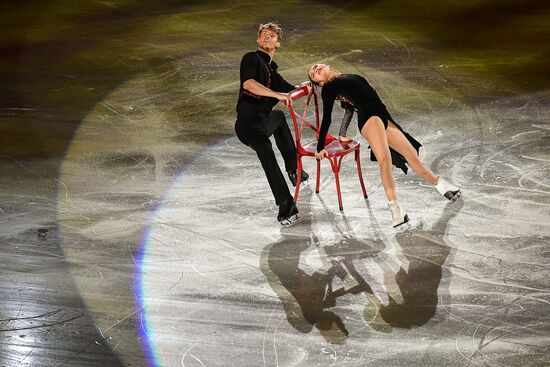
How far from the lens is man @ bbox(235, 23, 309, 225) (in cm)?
808

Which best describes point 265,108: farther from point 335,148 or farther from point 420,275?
point 420,275

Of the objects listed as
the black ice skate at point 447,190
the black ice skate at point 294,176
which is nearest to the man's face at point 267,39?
the black ice skate at point 294,176

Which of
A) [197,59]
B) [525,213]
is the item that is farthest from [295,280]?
[197,59]

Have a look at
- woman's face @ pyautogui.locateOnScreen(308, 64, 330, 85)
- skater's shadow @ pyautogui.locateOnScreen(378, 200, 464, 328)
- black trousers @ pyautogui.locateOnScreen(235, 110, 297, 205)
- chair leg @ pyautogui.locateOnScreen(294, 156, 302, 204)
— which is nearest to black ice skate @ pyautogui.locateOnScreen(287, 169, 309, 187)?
black trousers @ pyautogui.locateOnScreen(235, 110, 297, 205)

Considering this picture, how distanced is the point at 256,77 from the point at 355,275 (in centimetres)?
200

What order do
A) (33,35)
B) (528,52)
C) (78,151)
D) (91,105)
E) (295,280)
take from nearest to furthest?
(295,280)
(78,151)
(91,105)
(528,52)
(33,35)

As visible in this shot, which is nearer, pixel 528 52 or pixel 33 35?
pixel 528 52

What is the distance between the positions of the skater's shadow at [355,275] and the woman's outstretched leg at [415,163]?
0.20 m

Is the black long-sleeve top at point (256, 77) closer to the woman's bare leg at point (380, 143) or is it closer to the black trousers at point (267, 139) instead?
the black trousers at point (267, 139)

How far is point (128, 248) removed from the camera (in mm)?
7758

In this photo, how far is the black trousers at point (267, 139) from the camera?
26.6 feet

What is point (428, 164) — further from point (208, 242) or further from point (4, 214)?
point (4, 214)

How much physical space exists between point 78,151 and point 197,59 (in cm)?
293

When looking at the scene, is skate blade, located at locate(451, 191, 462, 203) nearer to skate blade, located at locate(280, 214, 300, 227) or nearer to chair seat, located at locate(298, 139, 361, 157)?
chair seat, located at locate(298, 139, 361, 157)
